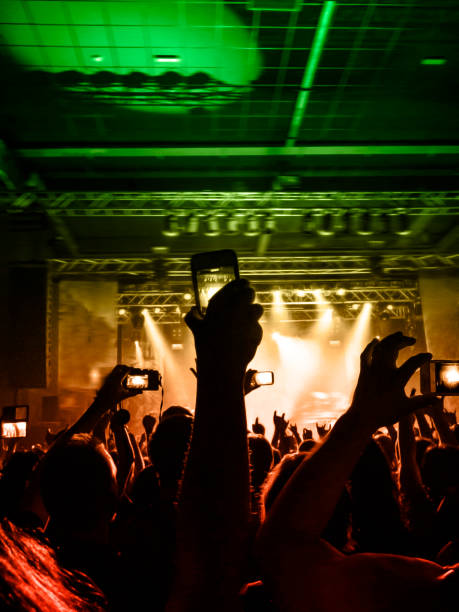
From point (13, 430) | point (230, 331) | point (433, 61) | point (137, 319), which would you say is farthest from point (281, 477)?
point (137, 319)

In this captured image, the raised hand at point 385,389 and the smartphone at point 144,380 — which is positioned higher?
the smartphone at point 144,380

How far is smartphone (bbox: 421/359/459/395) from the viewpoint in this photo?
2791mm

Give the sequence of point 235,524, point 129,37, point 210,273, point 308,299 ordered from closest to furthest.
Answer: point 235,524 < point 210,273 < point 129,37 < point 308,299

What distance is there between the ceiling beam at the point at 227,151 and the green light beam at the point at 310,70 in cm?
41

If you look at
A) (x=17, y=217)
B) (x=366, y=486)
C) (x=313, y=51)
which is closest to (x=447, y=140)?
(x=313, y=51)

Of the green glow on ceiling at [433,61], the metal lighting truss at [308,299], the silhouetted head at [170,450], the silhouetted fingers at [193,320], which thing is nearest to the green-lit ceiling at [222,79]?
the green glow on ceiling at [433,61]

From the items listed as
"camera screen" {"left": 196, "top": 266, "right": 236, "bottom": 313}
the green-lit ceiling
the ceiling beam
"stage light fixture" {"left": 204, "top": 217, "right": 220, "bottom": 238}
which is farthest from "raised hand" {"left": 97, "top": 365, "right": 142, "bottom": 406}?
"stage light fixture" {"left": 204, "top": 217, "right": 220, "bottom": 238}

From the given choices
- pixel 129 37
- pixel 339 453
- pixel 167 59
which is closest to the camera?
pixel 339 453

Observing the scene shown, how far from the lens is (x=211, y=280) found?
3.92 feet

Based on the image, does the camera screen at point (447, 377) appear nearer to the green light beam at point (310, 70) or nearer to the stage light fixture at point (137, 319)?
the green light beam at point (310, 70)

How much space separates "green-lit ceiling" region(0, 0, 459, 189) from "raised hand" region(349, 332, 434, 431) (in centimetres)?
508

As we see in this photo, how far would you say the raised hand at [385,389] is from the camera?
0.92 meters

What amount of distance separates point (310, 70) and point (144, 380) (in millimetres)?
4257

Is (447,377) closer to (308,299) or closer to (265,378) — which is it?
(265,378)
